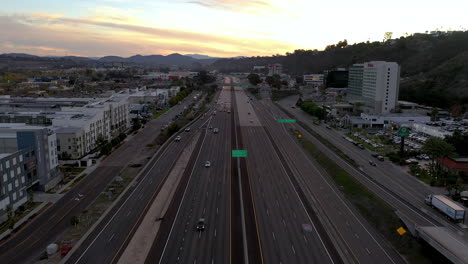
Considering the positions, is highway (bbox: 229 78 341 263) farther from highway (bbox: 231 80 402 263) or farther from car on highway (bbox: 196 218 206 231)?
car on highway (bbox: 196 218 206 231)

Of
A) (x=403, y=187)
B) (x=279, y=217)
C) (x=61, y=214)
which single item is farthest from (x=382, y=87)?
(x=61, y=214)

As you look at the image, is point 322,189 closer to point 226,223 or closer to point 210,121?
point 226,223

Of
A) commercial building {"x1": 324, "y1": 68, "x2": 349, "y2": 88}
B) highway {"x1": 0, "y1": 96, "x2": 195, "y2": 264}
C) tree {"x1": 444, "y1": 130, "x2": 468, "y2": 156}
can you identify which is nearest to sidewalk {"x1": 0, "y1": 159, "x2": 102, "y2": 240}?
highway {"x1": 0, "y1": 96, "x2": 195, "y2": 264}

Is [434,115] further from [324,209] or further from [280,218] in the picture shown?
[280,218]

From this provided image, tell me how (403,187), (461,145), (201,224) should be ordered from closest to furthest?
1. (201,224)
2. (403,187)
3. (461,145)

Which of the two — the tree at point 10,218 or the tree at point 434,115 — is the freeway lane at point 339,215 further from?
the tree at point 434,115

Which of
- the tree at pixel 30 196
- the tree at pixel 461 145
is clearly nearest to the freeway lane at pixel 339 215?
the tree at pixel 461 145
